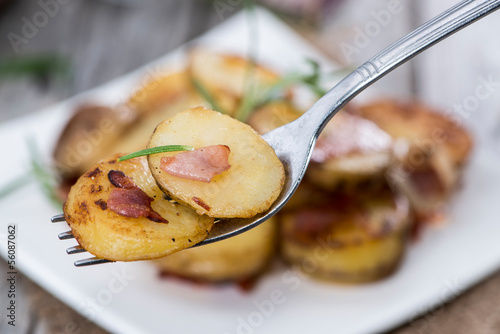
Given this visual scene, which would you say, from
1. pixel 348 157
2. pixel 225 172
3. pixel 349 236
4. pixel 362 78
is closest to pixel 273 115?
pixel 348 157

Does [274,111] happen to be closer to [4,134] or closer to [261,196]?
[261,196]

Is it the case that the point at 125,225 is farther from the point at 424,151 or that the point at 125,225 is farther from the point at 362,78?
the point at 424,151

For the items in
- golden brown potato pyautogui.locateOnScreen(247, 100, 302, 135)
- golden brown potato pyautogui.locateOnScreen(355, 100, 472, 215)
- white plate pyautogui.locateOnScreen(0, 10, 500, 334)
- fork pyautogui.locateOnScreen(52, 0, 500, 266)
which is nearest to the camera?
fork pyautogui.locateOnScreen(52, 0, 500, 266)

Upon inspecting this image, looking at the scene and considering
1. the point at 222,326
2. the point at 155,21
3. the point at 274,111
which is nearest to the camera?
the point at 222,326

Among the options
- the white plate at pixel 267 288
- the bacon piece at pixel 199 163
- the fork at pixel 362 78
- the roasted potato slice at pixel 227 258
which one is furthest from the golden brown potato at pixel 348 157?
the bacon piece at pixel 199 163

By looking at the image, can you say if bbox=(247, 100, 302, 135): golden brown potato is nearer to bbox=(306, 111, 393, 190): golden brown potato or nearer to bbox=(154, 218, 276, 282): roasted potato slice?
bbox=(306, 111, 393, 190): golden brown potato

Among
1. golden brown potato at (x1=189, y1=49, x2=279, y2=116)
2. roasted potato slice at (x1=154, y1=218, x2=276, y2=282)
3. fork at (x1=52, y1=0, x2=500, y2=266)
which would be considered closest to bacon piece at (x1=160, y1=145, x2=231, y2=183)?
fork at (x1=52, y1=0, x2=500, y2=266)

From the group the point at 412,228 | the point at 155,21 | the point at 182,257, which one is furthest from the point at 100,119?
the point at 155,21
